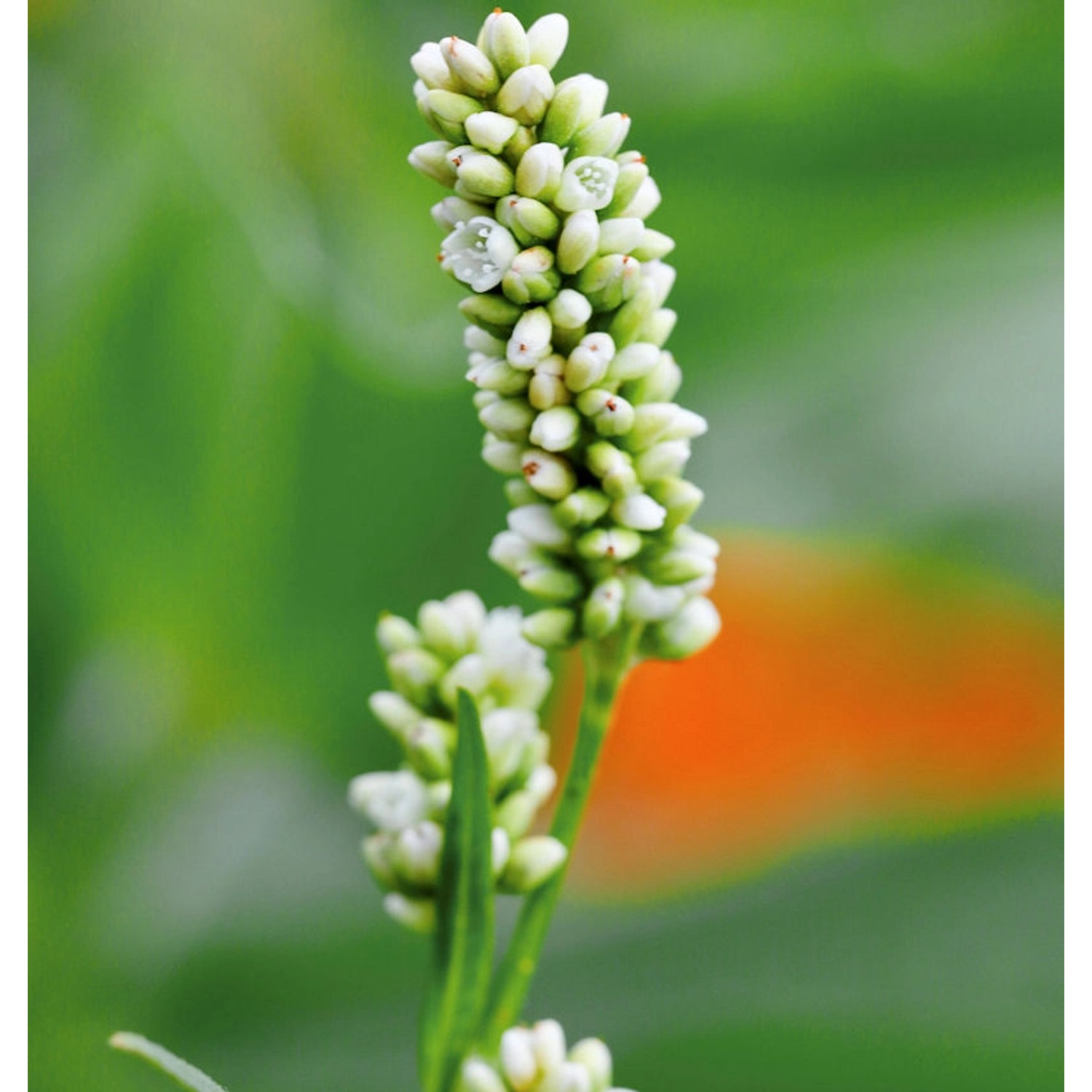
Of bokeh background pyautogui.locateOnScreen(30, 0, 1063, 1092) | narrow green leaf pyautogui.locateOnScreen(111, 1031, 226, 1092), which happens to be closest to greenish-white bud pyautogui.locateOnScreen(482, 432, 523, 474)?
narrow green leaf pyautogui.locateOnScreen(111, 1031, 226, 1092)

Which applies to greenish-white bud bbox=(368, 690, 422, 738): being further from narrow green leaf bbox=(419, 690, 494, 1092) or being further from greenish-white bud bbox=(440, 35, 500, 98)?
greenish-white bud bbox=(440, 35, 500, 98)

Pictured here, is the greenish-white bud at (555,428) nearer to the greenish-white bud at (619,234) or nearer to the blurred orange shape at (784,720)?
the greenish-white bud at (619,234)

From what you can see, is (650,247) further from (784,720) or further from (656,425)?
(784,720)

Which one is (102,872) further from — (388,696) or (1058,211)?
(1058,211)

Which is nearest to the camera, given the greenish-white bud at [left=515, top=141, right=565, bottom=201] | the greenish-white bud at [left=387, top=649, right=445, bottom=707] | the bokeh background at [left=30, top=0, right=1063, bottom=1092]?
the greenish-white bud at [left=515, top=141, right=565, bottom=201]

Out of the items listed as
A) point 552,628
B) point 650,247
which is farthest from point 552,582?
point 650,247

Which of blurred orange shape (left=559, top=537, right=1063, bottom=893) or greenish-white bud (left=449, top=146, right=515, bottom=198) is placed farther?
blurred orange shape (left=559, top=537, right=1063, bottom=893)

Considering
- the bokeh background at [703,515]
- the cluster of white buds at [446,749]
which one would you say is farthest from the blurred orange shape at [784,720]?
Result: the cluster of white buds at [446,749]
